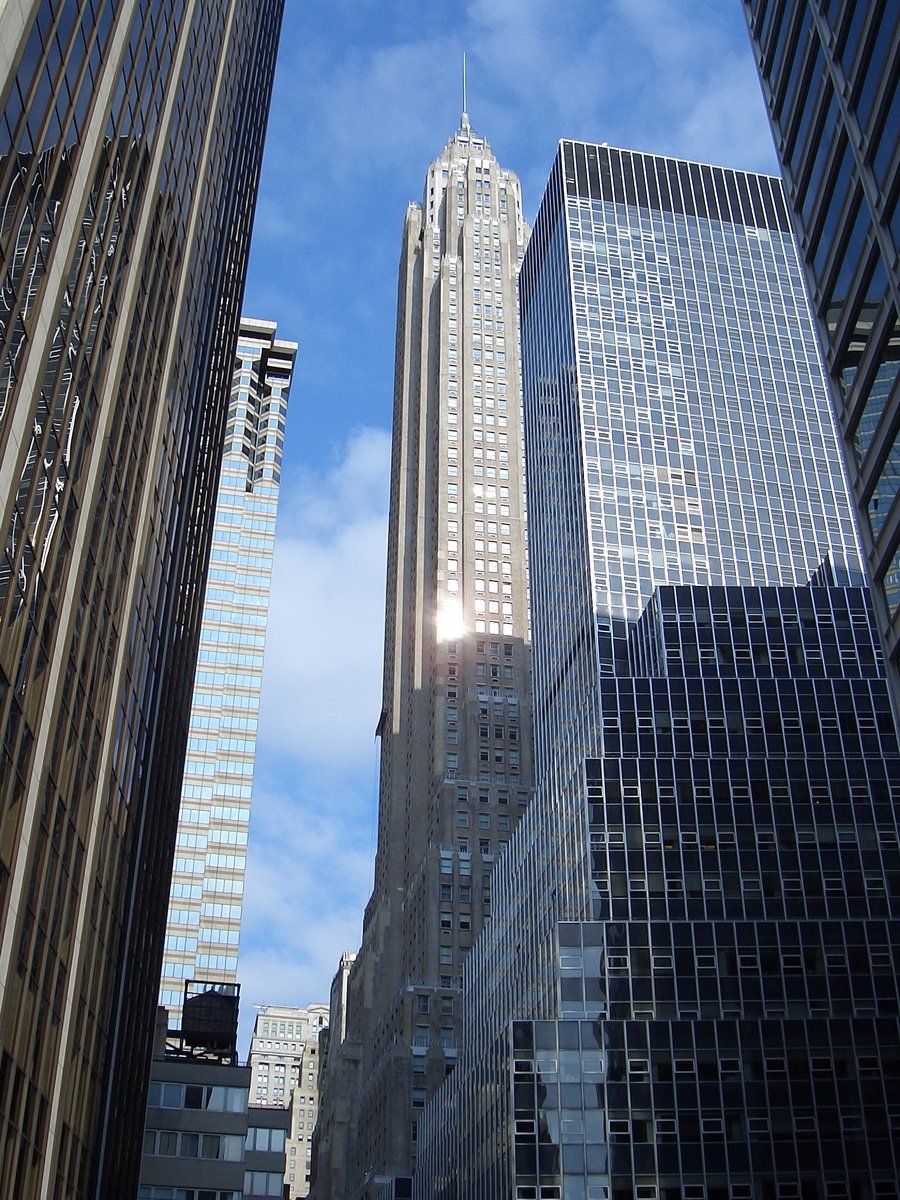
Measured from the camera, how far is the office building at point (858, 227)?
1335 inches

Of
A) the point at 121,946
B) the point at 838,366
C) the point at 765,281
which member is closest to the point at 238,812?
the point at 765,281

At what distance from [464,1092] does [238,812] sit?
7104 centimetres

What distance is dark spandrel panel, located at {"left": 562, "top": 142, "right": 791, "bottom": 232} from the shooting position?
14150 cm

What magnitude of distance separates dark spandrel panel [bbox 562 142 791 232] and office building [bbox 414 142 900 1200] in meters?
0.38

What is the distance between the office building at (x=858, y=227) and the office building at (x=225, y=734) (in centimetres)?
11862

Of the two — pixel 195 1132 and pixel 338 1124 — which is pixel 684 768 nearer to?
pixel 195 1132

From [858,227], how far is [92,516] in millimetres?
25899

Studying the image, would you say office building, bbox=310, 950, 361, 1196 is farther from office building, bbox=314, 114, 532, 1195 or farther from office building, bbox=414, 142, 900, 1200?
office building, bbox=414, 142, 900, 1200

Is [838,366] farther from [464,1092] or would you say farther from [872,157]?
[464,1092]

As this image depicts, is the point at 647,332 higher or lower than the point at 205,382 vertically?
higher

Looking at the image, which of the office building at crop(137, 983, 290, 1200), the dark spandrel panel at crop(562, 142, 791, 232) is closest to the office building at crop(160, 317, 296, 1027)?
the dark spandrel panel at crop(562, 142, 791, 232)

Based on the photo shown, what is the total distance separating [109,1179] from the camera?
5597cm

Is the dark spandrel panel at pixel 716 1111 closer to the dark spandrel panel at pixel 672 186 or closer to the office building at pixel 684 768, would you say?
the office building at pixel 684 768

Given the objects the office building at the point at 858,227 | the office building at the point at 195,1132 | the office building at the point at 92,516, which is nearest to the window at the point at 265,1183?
the office building at the point at 195,1132
